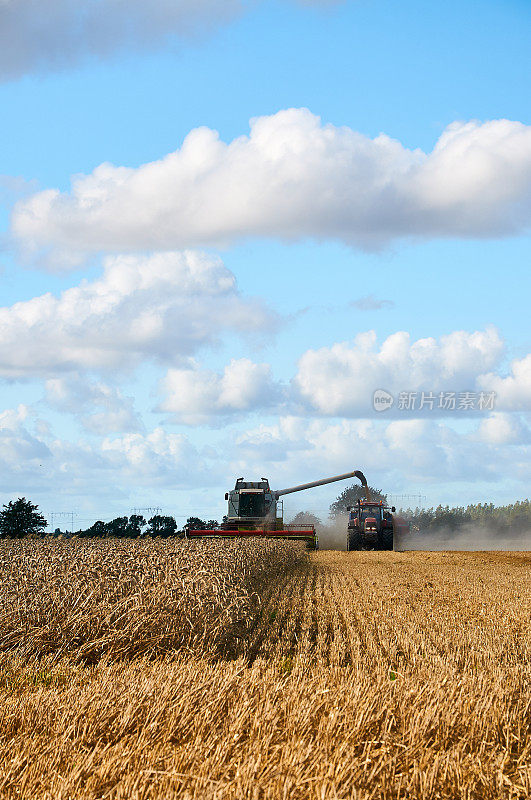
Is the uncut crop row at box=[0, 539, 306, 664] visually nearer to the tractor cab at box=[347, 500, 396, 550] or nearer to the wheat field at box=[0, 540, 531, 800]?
the wheat field at box=[0, 540, 531, 800]

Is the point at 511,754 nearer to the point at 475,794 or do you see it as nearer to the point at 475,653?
the point at 475,794

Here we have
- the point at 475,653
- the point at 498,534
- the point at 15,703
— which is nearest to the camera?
the point at 15,703

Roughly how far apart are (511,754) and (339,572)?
17228mm

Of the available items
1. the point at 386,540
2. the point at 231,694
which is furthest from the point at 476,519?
the point at 231,694

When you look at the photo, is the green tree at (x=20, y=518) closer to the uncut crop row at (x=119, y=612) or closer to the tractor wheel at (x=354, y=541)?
the tractor wheel at (x=354, y=541)

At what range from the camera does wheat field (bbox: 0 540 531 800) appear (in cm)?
421

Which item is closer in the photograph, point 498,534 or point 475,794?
point 475,794

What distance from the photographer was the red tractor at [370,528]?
34.3 m

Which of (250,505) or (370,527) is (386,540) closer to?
(370,527)

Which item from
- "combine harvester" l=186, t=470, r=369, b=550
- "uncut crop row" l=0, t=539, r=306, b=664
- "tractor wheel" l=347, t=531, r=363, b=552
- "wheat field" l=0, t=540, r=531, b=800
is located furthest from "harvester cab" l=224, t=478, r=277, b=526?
"uncut crop row" l=0, t=539, r=306, b=664

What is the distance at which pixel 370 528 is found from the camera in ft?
112

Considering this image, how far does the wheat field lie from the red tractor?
22270mm

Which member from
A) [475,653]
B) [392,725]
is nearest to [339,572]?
[475,653]

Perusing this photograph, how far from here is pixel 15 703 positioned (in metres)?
5.59
